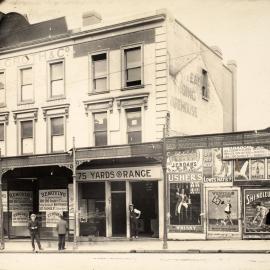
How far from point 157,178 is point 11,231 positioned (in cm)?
921

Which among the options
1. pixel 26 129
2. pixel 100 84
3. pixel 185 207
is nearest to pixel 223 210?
pixel 185 207

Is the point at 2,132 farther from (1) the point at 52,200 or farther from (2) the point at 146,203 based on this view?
(2) the point at 146,203

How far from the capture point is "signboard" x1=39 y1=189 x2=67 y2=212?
2630cm

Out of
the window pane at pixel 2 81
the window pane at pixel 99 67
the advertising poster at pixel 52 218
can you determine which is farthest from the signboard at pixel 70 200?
the window pane at pixel 2 81

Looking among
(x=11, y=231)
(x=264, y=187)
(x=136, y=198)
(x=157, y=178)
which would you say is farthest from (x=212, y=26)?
(x=11, y=231)

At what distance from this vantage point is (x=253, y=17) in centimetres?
1255

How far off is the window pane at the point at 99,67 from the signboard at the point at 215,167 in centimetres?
627

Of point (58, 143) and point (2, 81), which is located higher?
point (2, 81)

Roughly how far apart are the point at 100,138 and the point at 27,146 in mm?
4286

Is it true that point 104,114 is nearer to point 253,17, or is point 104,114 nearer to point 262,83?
point 262,83

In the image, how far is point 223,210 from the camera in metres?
21.6

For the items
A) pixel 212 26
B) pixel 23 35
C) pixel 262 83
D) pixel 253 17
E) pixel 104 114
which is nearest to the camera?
pixel 253 17

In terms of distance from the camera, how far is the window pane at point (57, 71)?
26.4m

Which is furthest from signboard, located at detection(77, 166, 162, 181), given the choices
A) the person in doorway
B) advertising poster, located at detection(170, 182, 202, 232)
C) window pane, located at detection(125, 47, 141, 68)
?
window pane, located at detection(125, 47, 141, 68)
